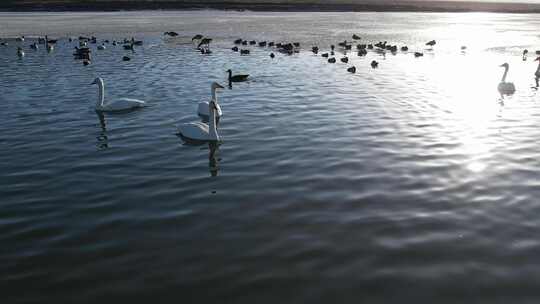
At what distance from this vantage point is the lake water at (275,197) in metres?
8.98

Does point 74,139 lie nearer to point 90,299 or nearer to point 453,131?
point 90,299

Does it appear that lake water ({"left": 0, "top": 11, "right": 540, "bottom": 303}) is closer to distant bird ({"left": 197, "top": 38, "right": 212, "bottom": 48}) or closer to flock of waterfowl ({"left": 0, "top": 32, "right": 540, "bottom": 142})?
flock of waterfowl ({"left": 0, "top": 32, "right": 540, "bottom": 142})

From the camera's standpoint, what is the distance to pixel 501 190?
12984 millimetres

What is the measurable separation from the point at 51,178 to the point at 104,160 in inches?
70.2

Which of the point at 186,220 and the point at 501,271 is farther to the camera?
the point at 186,220

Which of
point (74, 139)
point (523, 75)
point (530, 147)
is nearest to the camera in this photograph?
point (530, 147)

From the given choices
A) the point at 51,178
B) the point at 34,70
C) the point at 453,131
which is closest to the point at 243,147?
the point at 51,178

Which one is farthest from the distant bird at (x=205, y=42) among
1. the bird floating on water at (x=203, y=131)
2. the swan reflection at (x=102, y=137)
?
the bird floating on water at (x=203, y=131)

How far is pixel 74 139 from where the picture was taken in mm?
17844

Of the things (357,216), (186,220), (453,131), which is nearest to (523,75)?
(453,131)

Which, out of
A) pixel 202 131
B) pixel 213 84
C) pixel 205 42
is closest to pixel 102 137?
pixel 202 131

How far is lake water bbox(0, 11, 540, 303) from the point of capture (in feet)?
29.5

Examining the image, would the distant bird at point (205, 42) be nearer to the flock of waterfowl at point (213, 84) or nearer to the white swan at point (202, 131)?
the flock of waterfowl at point (213, 84)

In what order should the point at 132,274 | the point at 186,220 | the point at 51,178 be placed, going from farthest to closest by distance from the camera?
the point at 51,178 → the point at 186,220 → the point at 132,274
